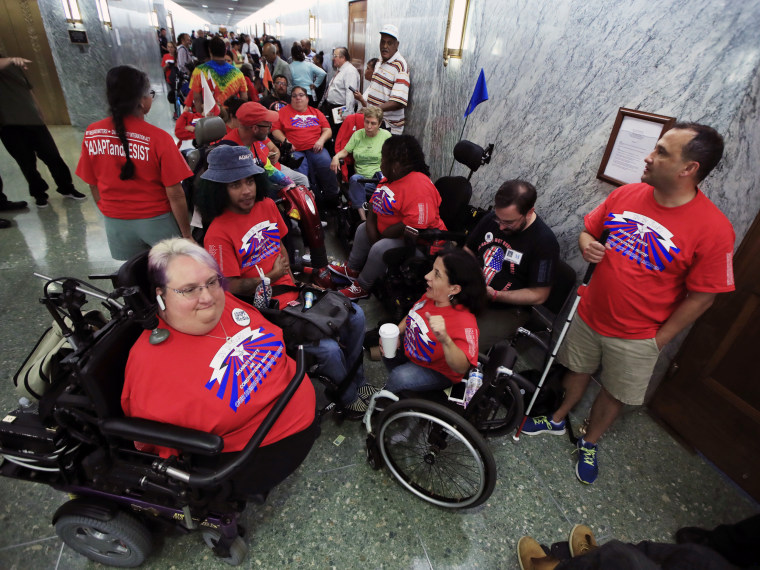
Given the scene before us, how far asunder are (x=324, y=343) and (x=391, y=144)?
61.4 inches

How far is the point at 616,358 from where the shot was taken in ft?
6.15

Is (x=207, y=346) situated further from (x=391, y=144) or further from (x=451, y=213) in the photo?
(x=451, y=213)

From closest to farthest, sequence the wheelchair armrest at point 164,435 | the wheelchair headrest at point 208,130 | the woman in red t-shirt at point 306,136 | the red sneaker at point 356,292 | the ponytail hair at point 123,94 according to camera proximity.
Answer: the wheelchair armrest at point 164,435
the ponytail hair at point 123,94
the wheelchair headrest at point 208,130
the red sneaker at point 356,292
the woman in red t-shirt at point 306,136

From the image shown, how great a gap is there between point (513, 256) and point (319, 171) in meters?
2.82

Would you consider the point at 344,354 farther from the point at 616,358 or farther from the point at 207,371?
the point at 616,358

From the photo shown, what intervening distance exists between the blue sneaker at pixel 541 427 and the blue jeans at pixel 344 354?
1.00m

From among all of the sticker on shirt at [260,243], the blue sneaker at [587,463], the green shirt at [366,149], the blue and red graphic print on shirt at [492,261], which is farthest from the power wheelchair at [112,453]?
the green shirt at [366,149]

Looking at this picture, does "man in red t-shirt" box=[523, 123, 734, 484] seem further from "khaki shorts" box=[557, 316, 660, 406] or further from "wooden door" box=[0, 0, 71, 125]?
"wooden door" box=[0, 0, 71, 125]

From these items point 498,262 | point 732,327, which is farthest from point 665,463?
point 498,262

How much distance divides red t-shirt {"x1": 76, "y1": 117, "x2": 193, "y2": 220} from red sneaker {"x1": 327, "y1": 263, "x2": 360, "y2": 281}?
4.78ft

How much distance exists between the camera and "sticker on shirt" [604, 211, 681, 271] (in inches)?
63.5

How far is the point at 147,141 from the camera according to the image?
2051 mm

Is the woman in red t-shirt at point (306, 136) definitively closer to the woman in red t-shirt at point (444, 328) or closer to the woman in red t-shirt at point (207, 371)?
the woman in red t-shirt at point (444, 328)

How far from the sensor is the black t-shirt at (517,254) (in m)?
2.16
